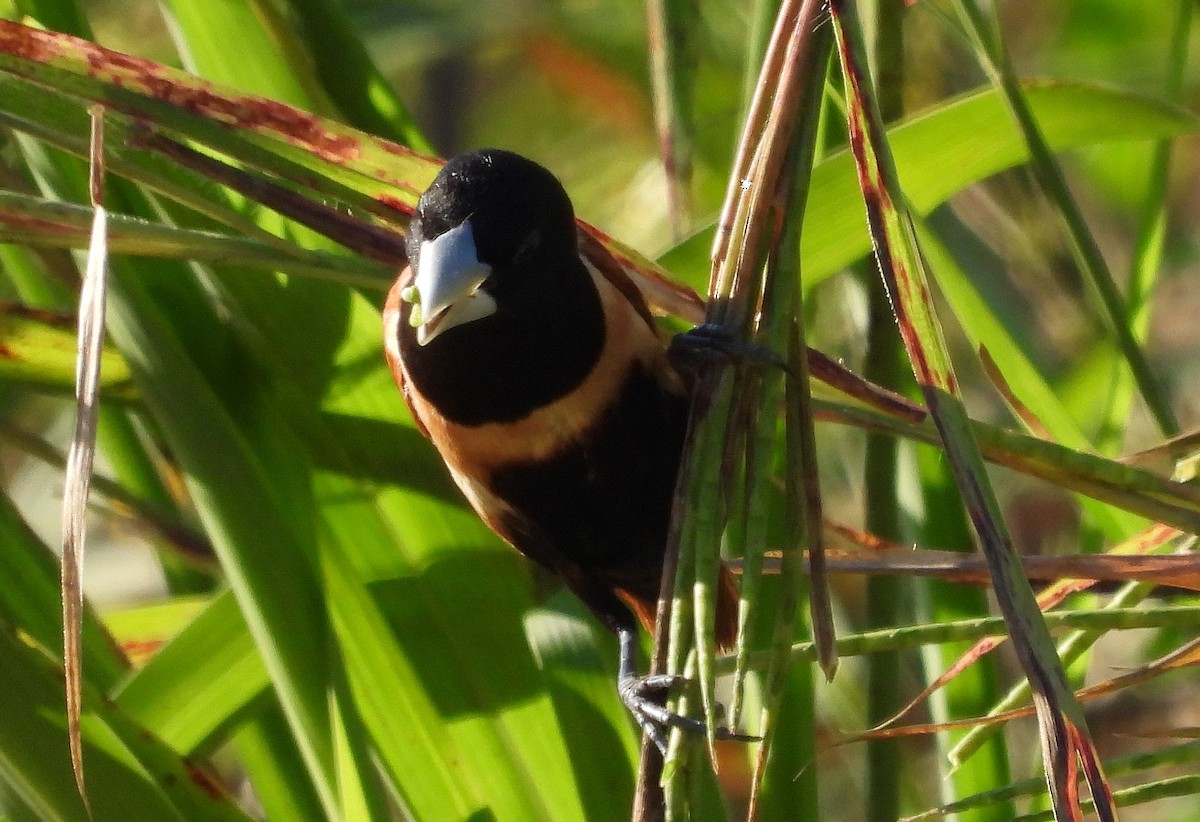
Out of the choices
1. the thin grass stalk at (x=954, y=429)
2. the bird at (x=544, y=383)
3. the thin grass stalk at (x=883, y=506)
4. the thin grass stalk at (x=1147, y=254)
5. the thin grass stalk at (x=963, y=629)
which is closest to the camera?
the thin grass stalk at (x=954, y=429)

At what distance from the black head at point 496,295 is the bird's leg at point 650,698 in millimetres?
219

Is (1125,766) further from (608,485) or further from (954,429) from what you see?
(608,485)

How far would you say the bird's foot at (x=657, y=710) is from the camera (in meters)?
0.56

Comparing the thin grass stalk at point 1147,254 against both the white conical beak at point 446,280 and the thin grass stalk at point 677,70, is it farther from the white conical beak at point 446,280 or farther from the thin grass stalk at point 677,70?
the white conical beak at point 446,280

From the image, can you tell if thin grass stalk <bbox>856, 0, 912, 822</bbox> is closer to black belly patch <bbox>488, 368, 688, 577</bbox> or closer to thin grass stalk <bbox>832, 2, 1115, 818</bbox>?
black belly patch <bbox>488, 368, 688, 577</bbox>

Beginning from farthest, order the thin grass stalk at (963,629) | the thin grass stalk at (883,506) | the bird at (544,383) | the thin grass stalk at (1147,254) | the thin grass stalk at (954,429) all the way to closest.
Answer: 1. the thin grass stalk at (1147,254)
2. the thin grass stalk at (883,506)
3. the bird at (544,383)
4. the thin grass stalk at (963,629)
5. the thin grass stalk at (954,429)

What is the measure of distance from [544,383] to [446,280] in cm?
24

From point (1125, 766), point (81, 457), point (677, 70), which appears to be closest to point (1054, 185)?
point (677, 70)

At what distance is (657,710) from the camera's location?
92 cm

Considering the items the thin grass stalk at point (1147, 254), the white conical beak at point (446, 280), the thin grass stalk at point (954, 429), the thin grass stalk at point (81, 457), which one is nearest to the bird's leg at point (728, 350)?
the thin grass stalk at point (954, 429)

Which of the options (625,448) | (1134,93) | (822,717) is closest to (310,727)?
(625,448)

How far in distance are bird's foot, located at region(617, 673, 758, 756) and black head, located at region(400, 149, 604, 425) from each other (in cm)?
24

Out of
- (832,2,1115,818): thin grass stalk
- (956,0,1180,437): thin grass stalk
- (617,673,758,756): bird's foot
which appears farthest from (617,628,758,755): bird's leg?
(956,0,1180,437): thin grass stalk

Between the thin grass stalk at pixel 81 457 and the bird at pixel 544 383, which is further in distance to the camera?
the bird at pixel 544 383
